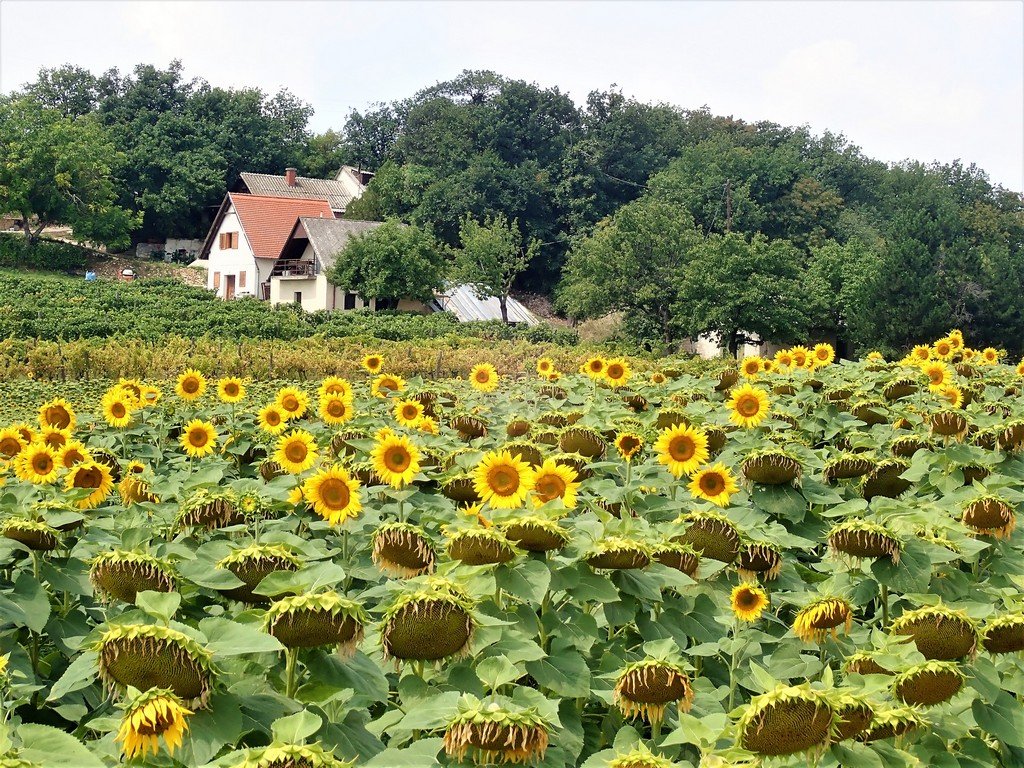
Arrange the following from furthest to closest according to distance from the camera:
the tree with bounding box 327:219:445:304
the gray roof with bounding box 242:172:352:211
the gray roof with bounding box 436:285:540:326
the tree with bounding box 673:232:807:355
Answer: the gray roof with bounding box 242:172:352:211
the gray roof with bounding box 436:285:540:326
the tree with bounding box 327:219:445:304
the tree with bounding box 673:232:807:355

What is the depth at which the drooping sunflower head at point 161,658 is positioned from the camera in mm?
1466

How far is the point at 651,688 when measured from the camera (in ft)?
6.18

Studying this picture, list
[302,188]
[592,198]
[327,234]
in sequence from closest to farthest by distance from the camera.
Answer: [327,234]
[592,198]
[302,188]

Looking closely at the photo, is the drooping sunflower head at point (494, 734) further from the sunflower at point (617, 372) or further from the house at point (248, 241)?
the house at point (248, 241)

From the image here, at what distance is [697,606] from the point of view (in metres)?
2.47

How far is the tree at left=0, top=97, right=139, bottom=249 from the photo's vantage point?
42562 mm

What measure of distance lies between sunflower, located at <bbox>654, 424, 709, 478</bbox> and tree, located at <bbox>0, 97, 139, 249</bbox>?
44.4 metres

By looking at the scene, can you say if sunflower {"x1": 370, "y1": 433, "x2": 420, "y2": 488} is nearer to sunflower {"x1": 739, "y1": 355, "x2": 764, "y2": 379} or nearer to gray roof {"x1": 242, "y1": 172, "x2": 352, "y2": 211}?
sunflower {"x1": 739, "y1": 355, "x2": 764, "y2": 379}

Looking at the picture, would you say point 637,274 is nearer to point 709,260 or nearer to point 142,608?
point 709,260

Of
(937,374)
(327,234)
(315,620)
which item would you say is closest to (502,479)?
(315,620)

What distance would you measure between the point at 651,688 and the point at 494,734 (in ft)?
1.69

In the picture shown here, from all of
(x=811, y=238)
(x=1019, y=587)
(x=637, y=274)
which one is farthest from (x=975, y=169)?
(x=1019, y=587)

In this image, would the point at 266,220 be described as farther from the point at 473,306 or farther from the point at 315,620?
the point at 315,620

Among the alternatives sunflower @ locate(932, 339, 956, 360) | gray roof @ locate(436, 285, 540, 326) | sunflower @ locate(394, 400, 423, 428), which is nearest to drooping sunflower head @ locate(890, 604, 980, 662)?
sunflower @ locate(394, 400, 423, 428)
